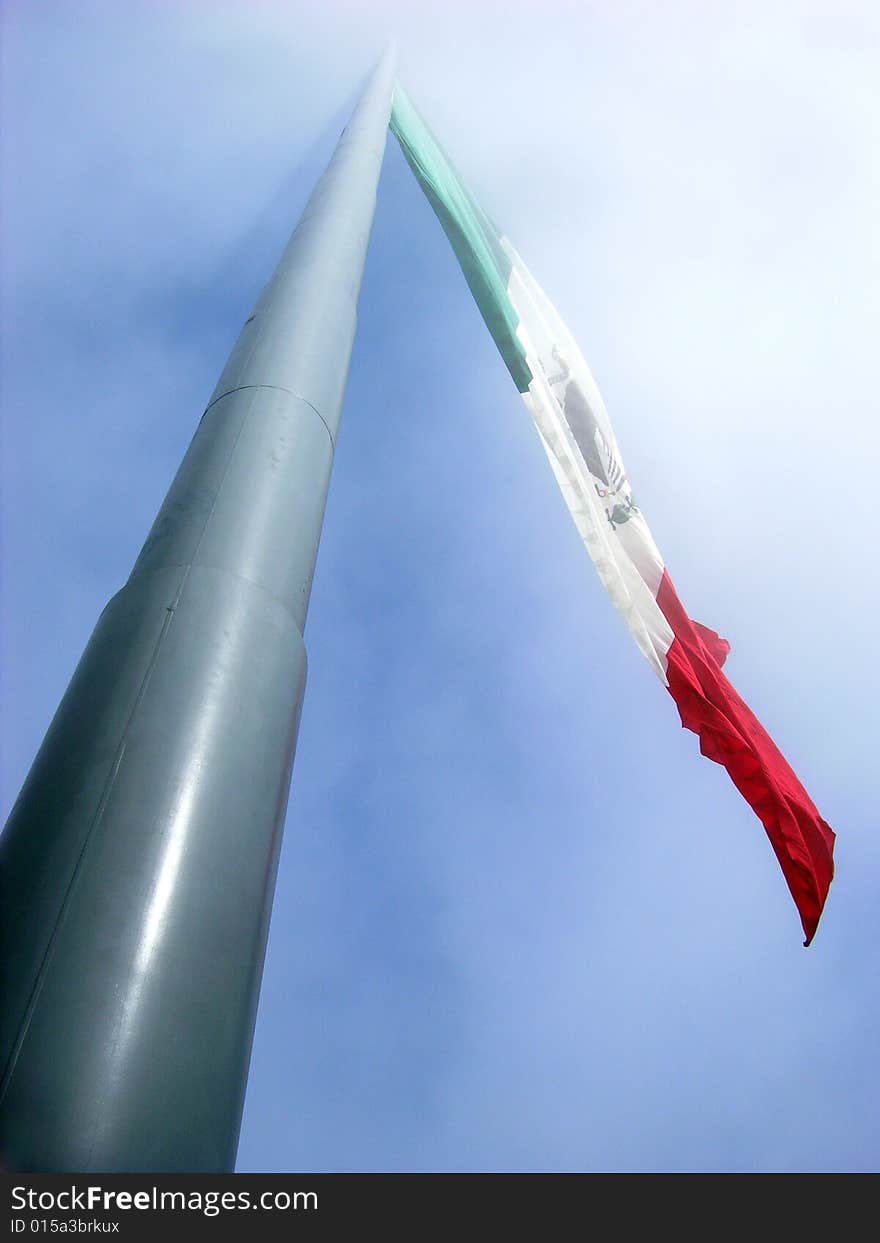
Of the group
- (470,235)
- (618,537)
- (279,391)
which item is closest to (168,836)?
(279,391)

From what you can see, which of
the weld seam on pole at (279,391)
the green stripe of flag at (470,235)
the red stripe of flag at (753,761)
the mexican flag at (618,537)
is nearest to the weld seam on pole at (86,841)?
the weld seam on pole at (279,391)

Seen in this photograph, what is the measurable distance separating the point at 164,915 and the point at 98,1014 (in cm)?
48

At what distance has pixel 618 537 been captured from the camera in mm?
12875

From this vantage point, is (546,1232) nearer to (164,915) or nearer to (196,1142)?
(196,1142)

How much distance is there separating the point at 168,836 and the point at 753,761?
8.37 m

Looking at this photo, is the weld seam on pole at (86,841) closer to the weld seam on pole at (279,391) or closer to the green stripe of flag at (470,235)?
the weld seam on pole at (279,391)

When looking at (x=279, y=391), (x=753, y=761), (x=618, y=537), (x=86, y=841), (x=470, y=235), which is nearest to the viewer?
(x=86, y=841)

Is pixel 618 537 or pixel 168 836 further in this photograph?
pixel 618 537

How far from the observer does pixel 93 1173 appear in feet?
11.9

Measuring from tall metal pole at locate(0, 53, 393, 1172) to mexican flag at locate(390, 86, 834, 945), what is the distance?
613 cm

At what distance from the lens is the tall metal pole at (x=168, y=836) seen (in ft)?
12.4

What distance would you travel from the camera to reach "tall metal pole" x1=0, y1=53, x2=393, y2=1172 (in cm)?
379

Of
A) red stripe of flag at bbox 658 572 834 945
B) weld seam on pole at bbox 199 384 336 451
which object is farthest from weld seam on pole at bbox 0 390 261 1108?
red stripe of flag at bbox 658 572 834 945

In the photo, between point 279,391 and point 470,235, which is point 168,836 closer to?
point 279,391
